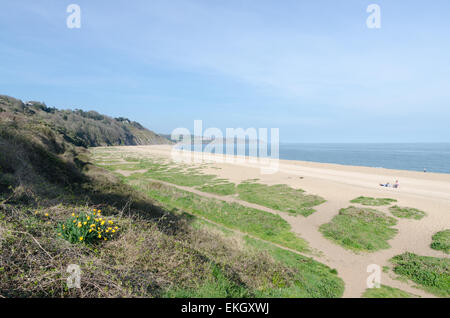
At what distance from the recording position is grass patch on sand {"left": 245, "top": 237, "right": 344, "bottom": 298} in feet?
24.4

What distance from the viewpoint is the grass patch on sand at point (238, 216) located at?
530 inches

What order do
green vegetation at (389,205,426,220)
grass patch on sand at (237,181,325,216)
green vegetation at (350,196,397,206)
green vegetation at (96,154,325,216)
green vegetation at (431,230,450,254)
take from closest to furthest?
green vegetation at (431,230,450,254)
green vegetation at (389,205,426,220)
grass patch on sand at (237,181,325,216)
green vegetation at (96,154,325,216)
green vegetation at (350,196,397,206)

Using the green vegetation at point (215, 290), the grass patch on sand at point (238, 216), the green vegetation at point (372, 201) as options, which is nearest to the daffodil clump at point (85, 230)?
the green vegetation at point (215, 290)

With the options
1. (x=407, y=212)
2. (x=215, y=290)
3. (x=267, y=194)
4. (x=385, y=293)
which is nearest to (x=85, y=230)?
(x=215, y=290)

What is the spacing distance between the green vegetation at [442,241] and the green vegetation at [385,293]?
5554 millimetres

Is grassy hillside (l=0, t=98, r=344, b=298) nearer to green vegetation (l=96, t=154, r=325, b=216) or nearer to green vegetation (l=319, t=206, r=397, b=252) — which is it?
green vegetation (l=319, t=206, r=397, b=252)

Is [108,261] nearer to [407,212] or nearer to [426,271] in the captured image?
[426,271]

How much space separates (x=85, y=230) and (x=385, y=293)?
9729 millimetres

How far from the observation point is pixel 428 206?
18969mm

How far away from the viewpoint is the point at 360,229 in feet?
47.2

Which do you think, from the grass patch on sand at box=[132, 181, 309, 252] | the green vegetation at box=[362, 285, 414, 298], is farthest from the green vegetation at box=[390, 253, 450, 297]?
the grass patch on sand at box=[132, 181, 309, 252]

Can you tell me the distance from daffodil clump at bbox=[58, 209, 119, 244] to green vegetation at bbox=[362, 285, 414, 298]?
27.8 feet
